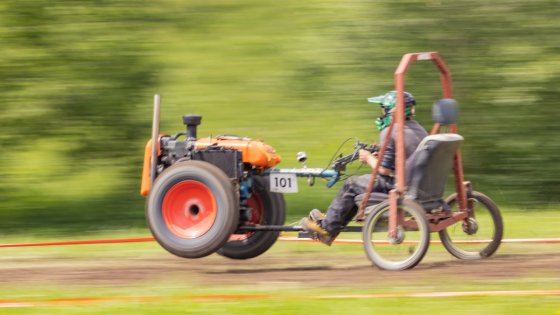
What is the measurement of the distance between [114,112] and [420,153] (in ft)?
21.2

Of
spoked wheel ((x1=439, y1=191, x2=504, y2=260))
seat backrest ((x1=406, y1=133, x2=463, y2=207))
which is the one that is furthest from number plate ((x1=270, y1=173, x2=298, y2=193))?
spoked wheel ((x1=439, y1=191, x2=504, y2=260))

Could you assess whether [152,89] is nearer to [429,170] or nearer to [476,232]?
[476,232]

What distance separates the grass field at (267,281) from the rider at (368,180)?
1.24 feet

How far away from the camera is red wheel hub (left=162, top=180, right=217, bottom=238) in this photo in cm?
998

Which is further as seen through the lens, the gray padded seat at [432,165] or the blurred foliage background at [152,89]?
the blurred foliage background at [152,89]

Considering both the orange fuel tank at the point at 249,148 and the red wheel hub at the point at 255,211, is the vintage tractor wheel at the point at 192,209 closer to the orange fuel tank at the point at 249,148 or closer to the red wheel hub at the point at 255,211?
the orange fuel tank at the point at 249,148

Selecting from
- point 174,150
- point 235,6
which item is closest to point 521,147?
point 174,150

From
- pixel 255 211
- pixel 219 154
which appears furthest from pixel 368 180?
pixel 255 211

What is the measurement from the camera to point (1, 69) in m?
14.6

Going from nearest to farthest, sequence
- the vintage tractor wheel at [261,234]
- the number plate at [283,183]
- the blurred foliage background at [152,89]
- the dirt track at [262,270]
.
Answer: the dirt track at [262,270]
the number plate at [283,183]
the vintage tractor wheel at [261,234]
the blurred foliage background at [152,89]

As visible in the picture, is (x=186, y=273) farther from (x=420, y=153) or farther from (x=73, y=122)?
(x=73, y=122)

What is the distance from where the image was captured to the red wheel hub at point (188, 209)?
32.7 ft

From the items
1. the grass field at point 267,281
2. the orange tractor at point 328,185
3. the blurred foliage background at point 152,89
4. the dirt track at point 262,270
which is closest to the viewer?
the grass field at point 267,281

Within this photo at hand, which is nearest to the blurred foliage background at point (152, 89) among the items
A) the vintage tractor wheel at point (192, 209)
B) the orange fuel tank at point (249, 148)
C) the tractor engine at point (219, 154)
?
the tractor engine at point (219, 154)
